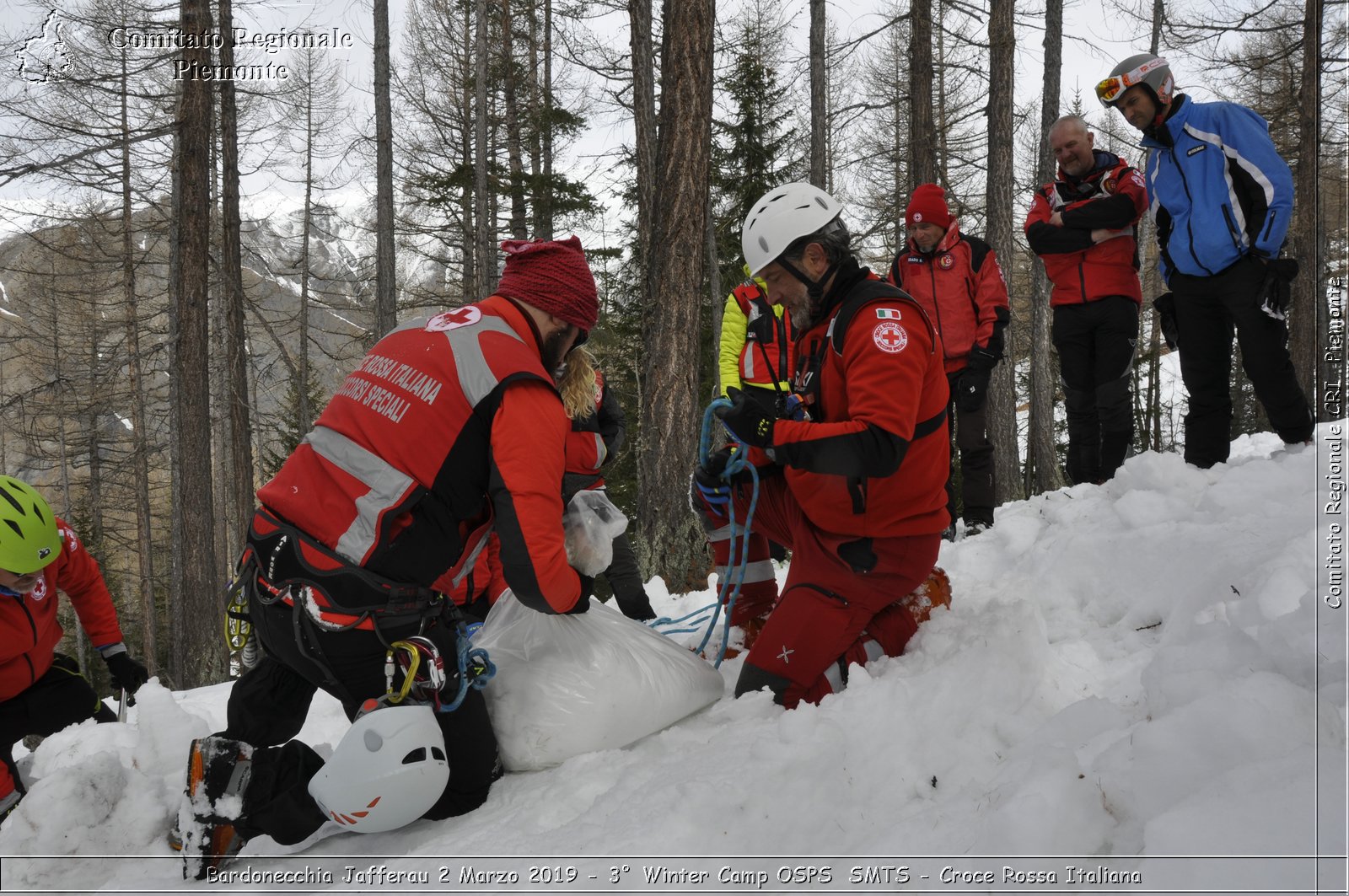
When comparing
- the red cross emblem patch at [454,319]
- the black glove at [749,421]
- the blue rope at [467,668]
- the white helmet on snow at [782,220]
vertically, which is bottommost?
the blue rope at [467,668]

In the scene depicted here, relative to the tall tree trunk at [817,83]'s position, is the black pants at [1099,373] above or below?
below

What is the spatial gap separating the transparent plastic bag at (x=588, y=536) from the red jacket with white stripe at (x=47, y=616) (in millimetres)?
2499

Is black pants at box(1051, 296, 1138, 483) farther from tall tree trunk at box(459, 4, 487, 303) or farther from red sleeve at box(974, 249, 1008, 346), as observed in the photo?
tall tree trunk at box(459, 4, 487, 303)

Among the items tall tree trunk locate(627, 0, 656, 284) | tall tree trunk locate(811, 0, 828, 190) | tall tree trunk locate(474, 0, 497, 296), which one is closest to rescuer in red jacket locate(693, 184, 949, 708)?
tall tree trunk locate(627, 0, 656, 284)

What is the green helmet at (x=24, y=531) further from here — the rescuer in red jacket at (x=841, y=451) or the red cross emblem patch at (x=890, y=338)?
the red cross emblem patch at (x=890, y=338)

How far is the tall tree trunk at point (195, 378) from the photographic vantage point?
8711 millimetres

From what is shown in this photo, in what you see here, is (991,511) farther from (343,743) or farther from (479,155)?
(479,155)

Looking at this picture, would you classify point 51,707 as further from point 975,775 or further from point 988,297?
point 988,297

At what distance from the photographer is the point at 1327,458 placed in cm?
366

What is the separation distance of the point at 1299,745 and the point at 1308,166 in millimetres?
12946

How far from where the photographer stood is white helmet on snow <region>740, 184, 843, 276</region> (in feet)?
9.63

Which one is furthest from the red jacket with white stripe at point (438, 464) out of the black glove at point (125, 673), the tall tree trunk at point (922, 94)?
the tall tree trunk at point (922, 94)

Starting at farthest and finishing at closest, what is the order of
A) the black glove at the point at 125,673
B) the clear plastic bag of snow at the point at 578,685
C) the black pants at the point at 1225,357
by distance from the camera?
the black pants at the point at 1225,357 < the black glove at the point at 125,673 < the clear plastic bag of snow at the point at 578,685

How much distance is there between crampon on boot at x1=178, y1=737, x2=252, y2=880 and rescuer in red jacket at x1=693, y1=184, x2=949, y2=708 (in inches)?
64.8
